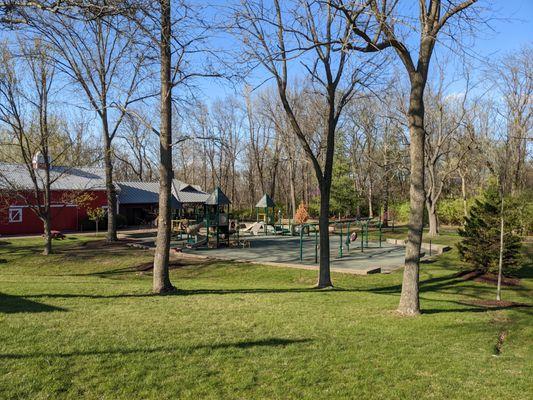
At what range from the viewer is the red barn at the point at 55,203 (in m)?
29.2

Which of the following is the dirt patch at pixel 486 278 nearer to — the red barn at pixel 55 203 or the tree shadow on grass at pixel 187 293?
the tree shadow on grass at pixel 187 293

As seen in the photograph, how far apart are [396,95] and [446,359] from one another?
2344cm

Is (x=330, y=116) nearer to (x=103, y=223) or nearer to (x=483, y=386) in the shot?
(x=483, y=386)

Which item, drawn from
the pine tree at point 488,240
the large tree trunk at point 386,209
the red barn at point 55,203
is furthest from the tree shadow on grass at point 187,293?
the large tree trunk at point 386,209

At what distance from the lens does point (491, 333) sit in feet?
23.5

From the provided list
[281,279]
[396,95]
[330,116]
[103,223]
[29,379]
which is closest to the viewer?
[29,379]

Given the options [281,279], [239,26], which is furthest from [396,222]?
[239,26]

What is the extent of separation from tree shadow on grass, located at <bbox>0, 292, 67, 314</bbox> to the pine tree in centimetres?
1204

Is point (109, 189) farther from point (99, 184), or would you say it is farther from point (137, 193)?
point (137, 193)

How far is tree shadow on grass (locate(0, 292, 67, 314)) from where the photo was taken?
6821mm

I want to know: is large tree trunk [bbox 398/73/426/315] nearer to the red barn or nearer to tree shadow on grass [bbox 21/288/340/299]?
tree shadow on grass [bbox 21/288/340/299]

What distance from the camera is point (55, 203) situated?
1241 inches

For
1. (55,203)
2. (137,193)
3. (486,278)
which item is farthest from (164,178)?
(137,193)

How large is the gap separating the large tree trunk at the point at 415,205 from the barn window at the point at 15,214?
2842 cm
